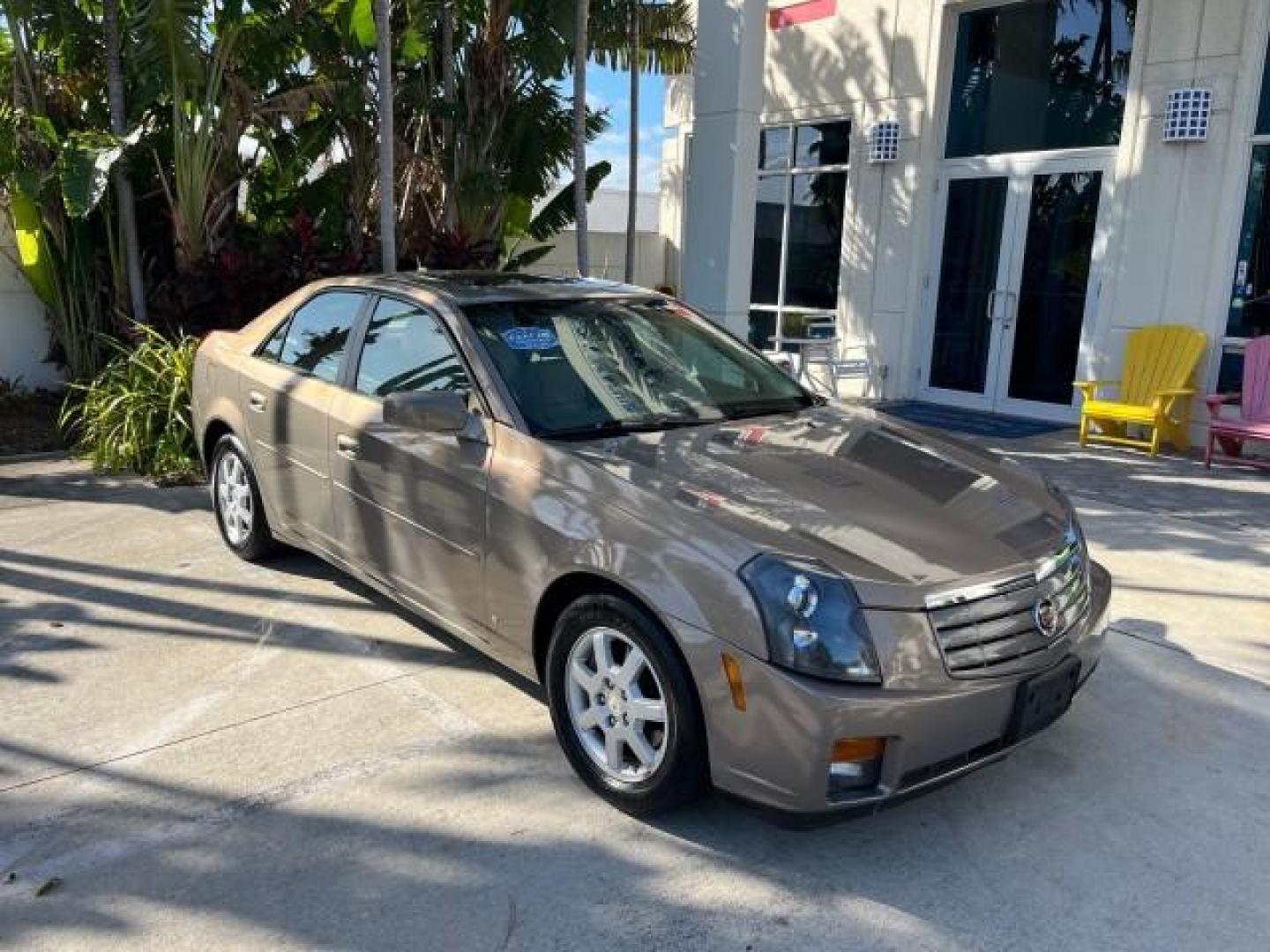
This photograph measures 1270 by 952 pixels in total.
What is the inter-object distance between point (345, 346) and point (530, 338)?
1.08m

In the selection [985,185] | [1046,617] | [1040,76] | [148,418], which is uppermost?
[1040,76]

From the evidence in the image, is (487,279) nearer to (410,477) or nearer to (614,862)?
(410,477)

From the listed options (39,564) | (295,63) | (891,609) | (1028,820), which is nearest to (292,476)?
(39,564)

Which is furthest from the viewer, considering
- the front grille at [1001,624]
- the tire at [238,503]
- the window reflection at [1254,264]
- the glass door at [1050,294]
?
the glass door at [1050,294]

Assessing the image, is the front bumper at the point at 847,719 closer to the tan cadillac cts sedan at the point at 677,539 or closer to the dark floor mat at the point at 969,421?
the tan cadillac cts sedan at the point at 677,539

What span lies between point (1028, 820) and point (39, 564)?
201 inches

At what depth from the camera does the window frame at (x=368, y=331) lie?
155 inches

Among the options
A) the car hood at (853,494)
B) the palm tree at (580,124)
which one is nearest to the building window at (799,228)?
the palm tree at (580,124)

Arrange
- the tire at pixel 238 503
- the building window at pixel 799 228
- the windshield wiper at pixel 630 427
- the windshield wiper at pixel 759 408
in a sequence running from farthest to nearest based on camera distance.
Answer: the building window at pixel 799 228, the tire at pixel 238 503, the windshield wiper at pixel 759 408, the windshield wiper at pixel 630 427

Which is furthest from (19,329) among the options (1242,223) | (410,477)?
(1242,223)

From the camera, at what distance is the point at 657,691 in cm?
315

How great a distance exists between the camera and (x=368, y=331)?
15.1 feet

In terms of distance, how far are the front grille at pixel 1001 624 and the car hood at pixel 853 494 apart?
65mm

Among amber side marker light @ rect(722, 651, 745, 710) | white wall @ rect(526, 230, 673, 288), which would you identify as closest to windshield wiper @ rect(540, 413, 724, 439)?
amber side marker light @ rect(722, 651, 745, 710)
